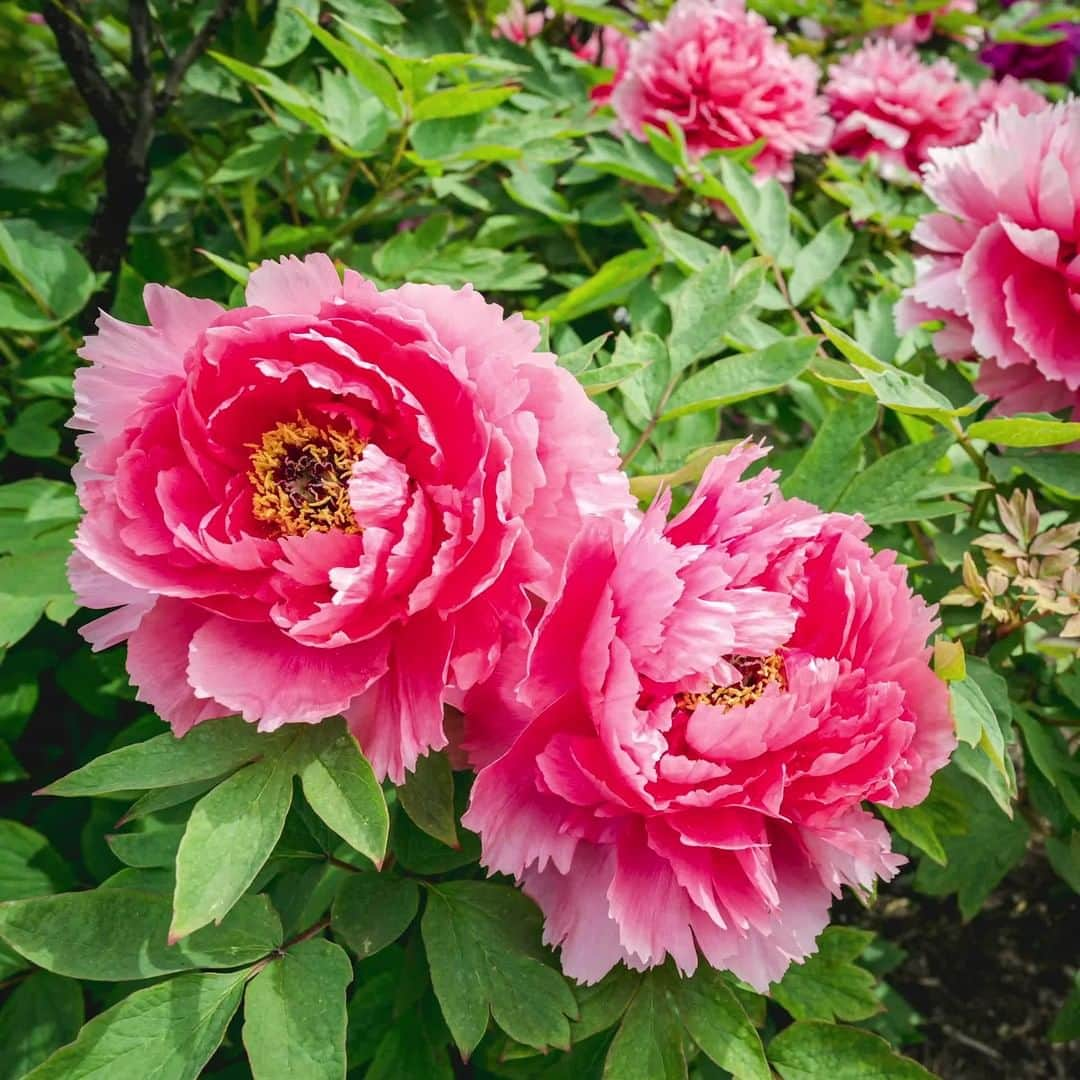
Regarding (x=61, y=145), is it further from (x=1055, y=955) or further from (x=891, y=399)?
(x=1055, y=955)

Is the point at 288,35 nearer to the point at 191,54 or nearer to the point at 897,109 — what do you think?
the point at 191,54

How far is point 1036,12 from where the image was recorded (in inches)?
89.0

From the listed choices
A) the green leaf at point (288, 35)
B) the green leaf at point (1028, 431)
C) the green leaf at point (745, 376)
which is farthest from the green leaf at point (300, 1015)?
the green leaf at point (288, 35)

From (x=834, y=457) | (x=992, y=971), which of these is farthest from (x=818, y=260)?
(x=992, y=971)

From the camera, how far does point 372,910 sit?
0.80m

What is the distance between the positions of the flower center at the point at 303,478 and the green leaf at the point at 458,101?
522 mm

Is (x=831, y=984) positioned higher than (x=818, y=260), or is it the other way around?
(x=818, y=260)

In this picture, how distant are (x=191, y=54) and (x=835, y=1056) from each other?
1.23 m

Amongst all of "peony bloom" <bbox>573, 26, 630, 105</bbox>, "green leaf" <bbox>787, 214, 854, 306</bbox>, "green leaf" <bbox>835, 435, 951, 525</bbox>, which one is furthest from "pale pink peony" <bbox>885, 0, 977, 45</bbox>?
"green leaf" <bbox>835, 435, 951, 525</bbox>

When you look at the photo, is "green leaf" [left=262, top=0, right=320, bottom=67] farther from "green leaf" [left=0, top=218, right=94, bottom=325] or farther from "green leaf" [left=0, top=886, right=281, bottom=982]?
"green leaf" [left=0, top=886, right=281, bottom=982]

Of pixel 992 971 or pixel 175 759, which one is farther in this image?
pixel 992 971

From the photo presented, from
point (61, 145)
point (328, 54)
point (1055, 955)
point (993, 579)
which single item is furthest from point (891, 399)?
point (61, 145)

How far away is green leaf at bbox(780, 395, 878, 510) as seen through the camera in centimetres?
94

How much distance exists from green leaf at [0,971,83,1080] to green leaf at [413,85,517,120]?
3.01 ft
